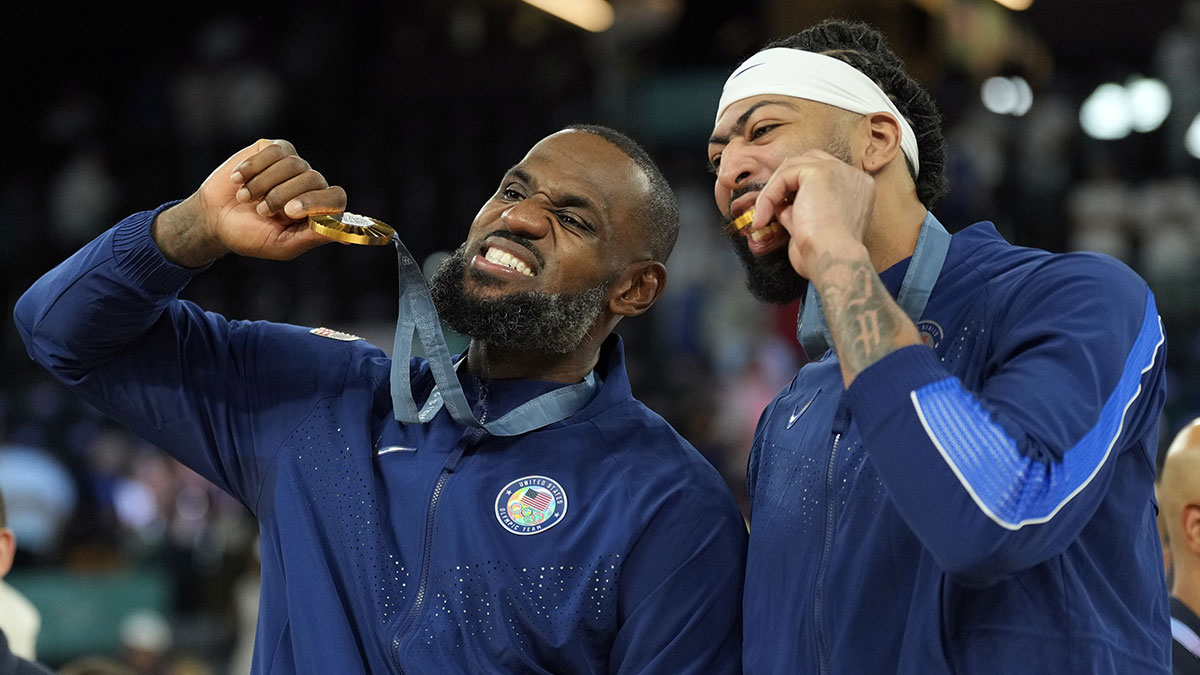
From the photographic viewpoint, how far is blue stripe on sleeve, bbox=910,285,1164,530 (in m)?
2.13

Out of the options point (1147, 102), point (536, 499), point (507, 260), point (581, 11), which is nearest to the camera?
point (536, 499)

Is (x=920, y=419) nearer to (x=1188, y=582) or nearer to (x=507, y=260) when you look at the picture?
(x=507, y=260)

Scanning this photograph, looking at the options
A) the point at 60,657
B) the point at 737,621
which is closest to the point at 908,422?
the point at 737,621

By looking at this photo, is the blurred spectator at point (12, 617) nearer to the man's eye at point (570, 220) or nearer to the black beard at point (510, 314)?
the black beard at point (510, 314)

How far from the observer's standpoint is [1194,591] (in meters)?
4.14

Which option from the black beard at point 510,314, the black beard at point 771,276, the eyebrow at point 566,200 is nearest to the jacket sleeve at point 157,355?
the black beard at point 510,314

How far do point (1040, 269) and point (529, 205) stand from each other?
4.53 feet

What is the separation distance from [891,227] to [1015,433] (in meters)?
0.84

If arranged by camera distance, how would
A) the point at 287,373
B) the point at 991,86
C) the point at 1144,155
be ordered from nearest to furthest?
the point at 287,373, the point at 1144,155, the point at 991,86

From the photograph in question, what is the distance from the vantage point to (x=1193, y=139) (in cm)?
1085

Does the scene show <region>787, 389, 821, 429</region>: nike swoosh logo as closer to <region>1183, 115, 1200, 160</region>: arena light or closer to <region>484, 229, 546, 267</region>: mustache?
<region>484, 229, 546, 267</region>: mustache

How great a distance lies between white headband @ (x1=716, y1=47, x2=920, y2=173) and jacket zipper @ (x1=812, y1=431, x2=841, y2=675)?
2.63 ft

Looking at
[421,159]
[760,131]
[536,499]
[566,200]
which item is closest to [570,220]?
[566,200]

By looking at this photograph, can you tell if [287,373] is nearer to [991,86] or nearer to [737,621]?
[737,621]
